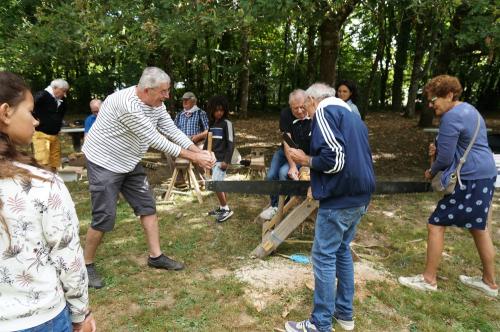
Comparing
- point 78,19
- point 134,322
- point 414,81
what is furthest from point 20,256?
point 414,81

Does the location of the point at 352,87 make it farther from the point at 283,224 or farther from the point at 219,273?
the point at 219,273

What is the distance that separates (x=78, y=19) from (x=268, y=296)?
4.58 m

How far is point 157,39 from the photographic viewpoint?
5008mm

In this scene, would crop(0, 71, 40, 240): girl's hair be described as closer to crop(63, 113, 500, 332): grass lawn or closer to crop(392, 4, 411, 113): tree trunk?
crop(63, 113, 500, 332): grass lawn

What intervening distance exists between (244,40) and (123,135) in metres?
10.1

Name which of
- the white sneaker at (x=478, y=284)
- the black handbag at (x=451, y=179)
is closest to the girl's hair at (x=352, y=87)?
the black handbag at (x=451, y=179)

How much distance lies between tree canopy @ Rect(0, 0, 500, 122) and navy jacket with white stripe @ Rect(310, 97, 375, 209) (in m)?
2.43

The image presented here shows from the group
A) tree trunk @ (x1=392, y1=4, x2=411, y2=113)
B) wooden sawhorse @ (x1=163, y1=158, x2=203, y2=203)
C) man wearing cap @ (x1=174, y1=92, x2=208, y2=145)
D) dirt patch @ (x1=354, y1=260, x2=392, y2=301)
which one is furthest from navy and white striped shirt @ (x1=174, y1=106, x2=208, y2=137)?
tree trunk @ (x1=392, y1=4, x2=411, y2=113)

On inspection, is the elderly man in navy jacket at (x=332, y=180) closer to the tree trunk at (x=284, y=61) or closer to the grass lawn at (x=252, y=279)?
the grass lawn at (x=252, y=279)

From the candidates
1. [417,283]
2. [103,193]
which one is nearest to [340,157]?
[417,283]

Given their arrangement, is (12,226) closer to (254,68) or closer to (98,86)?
(98,86)

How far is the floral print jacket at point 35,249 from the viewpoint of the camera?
4.03 feet

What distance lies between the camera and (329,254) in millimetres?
2572

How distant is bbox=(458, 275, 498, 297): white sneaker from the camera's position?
3.47 metres
